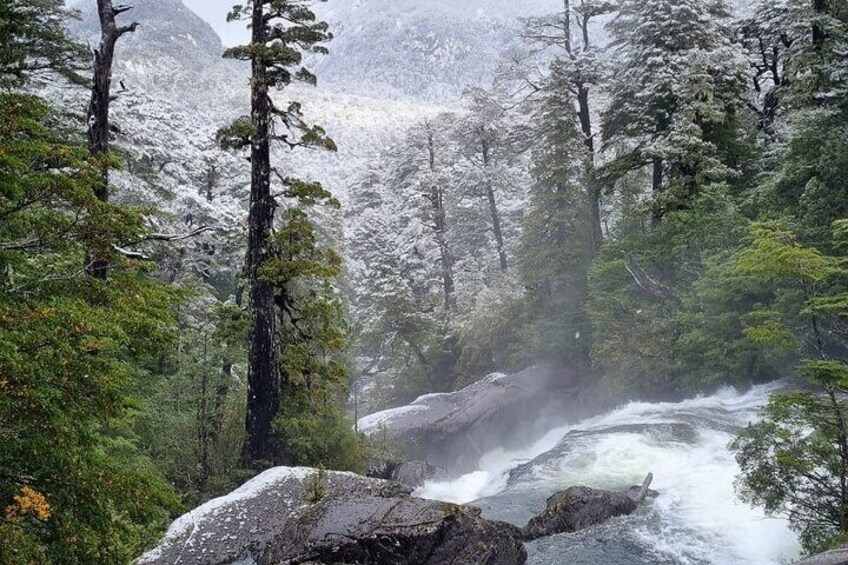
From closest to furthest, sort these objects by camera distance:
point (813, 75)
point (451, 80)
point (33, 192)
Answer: point (33, 192)
point (813, 75)
point (451, 80)

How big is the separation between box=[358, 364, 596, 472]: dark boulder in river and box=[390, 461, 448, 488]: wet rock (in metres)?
1.52

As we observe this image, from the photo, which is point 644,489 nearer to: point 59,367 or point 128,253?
point 128,253

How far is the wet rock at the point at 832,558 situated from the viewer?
6193 millimetres

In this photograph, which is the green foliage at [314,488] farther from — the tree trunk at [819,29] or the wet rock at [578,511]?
the tree trunk at [819,29]

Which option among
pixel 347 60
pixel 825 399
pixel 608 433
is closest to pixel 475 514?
pixel 825 399

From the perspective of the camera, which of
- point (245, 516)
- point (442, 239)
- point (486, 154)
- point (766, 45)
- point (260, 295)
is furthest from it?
point (442, 239)

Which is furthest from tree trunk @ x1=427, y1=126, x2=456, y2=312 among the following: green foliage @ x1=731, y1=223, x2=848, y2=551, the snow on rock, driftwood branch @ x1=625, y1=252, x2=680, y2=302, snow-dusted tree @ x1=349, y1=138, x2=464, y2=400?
green foliage @ x1=731, y1=223, x2=848, y2=551

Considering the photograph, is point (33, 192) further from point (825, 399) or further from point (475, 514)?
point (825, 399)

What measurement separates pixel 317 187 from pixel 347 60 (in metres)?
120

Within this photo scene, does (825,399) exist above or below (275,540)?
above

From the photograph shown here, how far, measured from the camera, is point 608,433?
1762 cm

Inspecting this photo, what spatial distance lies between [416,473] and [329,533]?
33.4ft

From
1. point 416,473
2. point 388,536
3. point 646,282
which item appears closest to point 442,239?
point 646,282

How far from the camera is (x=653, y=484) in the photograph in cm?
1347
